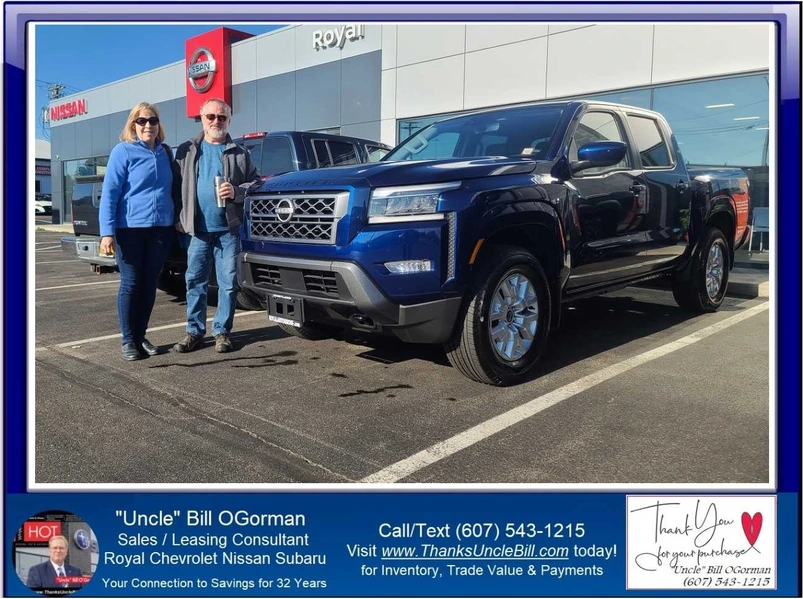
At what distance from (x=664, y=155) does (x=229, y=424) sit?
4345 millimetres

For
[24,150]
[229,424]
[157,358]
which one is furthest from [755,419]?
[157,358]

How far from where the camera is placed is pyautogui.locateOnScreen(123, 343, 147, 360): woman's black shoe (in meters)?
4.53

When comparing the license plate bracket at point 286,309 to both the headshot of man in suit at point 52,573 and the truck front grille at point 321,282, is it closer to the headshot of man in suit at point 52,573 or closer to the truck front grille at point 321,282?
the truck front grille at point 321,282

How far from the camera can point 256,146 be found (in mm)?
7070

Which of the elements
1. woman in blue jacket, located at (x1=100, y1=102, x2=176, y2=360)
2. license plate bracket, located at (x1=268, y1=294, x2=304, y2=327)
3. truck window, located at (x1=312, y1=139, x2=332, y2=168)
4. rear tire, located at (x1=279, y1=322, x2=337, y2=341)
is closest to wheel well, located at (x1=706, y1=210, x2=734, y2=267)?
rear tire, located at (x1=279, y1=322, x2=337, y2=341)

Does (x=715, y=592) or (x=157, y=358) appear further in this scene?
(x=157, y=358)

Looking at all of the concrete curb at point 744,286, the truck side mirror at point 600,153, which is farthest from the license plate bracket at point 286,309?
the concrete curb at point 744,286

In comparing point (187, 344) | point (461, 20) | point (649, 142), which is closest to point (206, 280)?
point (187, 344)

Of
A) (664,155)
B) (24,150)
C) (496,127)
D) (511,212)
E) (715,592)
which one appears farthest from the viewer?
(664,155)

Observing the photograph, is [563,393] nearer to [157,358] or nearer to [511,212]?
Result: [511,212]

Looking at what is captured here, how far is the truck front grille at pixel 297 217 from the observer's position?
360 cm

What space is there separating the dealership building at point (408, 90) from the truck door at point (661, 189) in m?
0.57

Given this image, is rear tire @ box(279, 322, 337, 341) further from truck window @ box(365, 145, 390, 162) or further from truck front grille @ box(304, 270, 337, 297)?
truck window @ box(365, 145, 390, 162)

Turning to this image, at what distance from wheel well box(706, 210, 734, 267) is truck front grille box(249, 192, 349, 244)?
4182mm
